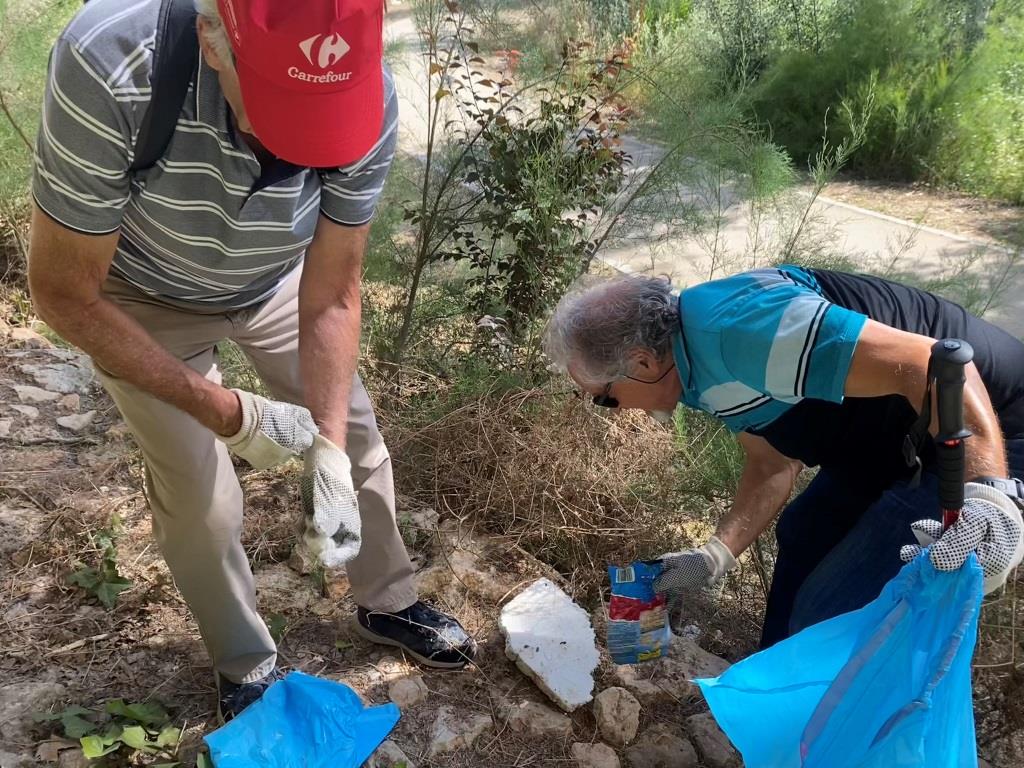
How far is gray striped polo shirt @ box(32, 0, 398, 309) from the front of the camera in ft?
4.71

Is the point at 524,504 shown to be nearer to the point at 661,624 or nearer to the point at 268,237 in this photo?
the point at 661,624

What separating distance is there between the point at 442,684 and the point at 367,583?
321 mm

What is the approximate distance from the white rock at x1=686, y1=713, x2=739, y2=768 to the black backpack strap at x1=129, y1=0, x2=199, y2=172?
1.78 meters

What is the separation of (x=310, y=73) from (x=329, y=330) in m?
0.68

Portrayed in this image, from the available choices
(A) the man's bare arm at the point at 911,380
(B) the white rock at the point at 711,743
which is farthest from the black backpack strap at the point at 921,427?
(B) the white rock at the point at 711,743

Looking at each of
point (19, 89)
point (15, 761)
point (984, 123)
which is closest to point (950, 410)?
point (15, 761)

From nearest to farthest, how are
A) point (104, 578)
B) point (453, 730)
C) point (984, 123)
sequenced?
point (453, 730), point (104, 578), point (984, 123)

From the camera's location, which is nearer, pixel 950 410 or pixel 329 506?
pixel 950 410

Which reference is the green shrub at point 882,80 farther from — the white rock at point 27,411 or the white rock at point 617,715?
the white rock at point 617,715

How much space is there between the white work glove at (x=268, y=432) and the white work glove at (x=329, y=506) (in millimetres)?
51

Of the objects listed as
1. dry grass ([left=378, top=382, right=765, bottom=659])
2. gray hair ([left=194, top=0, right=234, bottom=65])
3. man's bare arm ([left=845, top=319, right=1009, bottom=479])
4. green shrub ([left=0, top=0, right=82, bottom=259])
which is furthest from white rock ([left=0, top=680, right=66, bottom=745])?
green shrub ([left=0, top=0, right=82, bottom=259])

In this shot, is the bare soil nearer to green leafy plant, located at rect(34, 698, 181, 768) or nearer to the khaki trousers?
the khaki trousers

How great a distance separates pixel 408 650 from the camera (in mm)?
2379

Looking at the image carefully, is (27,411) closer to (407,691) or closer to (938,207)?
(407,691)
